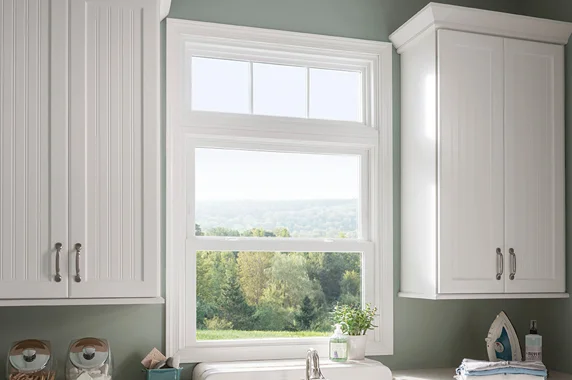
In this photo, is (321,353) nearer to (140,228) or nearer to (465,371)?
(465,371)

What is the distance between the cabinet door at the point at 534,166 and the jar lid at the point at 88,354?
1706 millimetres

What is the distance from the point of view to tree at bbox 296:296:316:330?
338 centimetres

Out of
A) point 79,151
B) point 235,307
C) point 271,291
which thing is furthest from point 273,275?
point 79,151

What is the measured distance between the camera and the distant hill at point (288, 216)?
3303 mm

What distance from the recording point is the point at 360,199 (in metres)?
3.51

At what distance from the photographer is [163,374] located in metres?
2.91

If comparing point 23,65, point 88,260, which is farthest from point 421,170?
point 23,65

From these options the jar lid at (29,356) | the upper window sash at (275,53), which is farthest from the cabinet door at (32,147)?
the upper window sash at (275,53)

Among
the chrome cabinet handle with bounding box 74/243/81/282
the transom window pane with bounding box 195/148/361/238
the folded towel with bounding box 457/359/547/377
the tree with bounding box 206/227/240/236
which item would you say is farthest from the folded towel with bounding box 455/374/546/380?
the chrome cabinet handle with bounding box 74/243/81/282

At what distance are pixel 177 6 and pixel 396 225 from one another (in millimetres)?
1392

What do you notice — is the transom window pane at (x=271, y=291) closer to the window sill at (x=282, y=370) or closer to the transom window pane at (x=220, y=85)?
the window sill at (x=282, y=370)

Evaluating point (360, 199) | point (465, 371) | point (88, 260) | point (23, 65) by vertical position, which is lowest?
point (465, 371)

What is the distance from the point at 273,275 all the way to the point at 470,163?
38.9 inches

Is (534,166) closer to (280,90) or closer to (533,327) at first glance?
(533,327)
